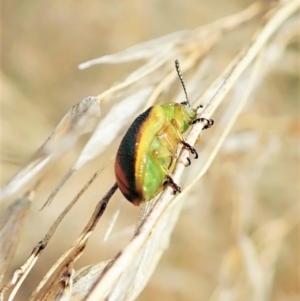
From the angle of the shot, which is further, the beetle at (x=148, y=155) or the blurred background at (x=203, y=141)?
the blurred background at (x=203, y=141)

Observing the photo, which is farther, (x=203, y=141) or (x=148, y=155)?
(x=203, y=141)

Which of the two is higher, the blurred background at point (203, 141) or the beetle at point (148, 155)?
the blurred background at point (203, 141)

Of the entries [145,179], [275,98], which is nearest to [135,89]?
[145,179]

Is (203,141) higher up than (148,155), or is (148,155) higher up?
(203,141)

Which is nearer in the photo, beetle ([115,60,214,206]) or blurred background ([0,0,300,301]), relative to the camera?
beetle ([115,60,214,206])

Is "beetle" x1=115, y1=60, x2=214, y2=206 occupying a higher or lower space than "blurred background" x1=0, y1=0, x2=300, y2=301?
lower
